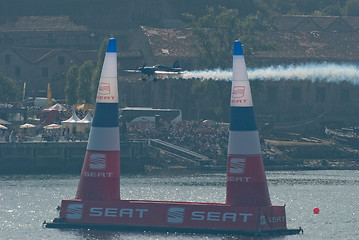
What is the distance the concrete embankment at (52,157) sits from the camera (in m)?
97.9

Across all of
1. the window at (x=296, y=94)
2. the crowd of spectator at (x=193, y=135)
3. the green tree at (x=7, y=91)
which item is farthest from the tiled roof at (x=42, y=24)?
the crowd of spectator at (x=193, y=135)

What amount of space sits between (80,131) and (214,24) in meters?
34.3

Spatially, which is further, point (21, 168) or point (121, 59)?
point (121, 59)

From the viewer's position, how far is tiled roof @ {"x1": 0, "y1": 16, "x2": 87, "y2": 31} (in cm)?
16862

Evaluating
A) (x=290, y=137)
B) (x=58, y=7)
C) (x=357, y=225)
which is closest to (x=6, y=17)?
(x=58, y=7)

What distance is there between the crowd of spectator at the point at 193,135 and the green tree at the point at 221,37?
19.0 m

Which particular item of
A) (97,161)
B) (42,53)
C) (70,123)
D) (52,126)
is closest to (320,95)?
(42,53)

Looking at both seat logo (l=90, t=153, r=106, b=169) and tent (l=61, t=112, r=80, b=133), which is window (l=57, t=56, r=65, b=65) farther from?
seat logo (l=90, t=153, r=106, b=169)

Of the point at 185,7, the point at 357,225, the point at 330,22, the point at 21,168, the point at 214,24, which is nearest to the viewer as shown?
the point at 357,225

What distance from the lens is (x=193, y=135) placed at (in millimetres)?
105625

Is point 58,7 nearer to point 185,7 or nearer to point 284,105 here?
point 185,7

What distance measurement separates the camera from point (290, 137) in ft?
392

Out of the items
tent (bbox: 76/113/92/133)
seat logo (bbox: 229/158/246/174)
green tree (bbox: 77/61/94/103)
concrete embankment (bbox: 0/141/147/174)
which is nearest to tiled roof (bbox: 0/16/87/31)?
green tree (bbox: 77/61/94/103)

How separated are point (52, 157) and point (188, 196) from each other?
75.9 feet
